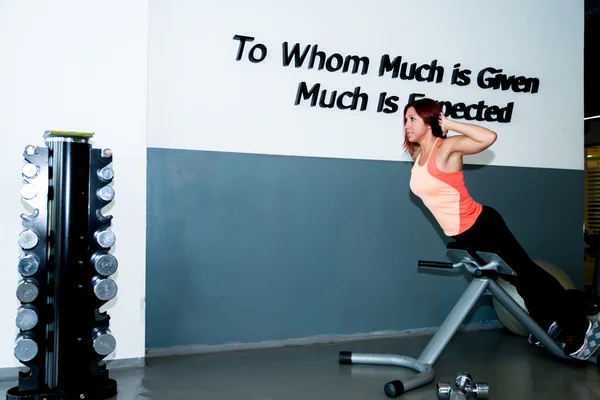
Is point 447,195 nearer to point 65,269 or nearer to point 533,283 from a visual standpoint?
point 533,283

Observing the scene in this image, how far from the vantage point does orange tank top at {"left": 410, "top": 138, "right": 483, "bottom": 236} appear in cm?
286

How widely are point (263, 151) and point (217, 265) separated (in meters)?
0.71

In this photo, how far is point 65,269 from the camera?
2.43m

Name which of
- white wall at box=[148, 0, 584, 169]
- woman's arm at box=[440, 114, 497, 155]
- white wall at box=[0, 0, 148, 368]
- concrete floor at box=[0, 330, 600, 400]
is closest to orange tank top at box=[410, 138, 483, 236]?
woman's arm at box=[440, 114, 497, 155]

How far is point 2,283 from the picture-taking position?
2.79 m

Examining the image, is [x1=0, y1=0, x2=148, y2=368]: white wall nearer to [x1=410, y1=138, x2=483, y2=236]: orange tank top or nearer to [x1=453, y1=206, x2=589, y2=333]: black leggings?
[x1=410, y1=138, x2=483, y2=236]: orange tank top

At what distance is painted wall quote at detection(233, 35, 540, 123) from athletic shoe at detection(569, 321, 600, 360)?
1.63 m

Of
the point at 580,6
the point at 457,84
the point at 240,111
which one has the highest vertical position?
the point at 580,6

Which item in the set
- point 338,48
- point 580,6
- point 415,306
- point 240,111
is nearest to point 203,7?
point 240,111

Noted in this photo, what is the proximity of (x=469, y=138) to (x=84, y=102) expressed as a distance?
185cm

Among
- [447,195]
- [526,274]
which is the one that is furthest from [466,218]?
[526,274]

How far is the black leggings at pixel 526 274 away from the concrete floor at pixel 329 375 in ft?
0.92

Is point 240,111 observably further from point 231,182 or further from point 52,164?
point 52,164

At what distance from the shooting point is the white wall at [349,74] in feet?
10.8
